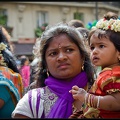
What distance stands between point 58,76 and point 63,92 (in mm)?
109

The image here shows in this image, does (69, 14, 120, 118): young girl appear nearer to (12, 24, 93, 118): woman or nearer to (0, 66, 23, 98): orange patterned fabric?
(12, 24, 93, 118): woman

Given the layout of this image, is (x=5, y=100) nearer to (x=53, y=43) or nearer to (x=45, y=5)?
(x=53, y=43)

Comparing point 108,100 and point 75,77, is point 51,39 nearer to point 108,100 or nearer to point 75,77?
point 75,77

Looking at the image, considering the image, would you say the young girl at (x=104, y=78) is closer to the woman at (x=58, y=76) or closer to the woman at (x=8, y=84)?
the woman at (x=58, y=76)

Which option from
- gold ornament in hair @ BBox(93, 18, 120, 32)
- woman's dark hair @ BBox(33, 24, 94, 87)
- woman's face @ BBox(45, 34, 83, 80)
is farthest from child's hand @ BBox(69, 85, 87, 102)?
gold ornament in hair @ BBox(93, 18, 120, 32)

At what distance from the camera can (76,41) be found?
2.18m

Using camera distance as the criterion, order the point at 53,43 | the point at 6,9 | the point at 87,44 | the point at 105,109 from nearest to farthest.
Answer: the point at 105,109
the point at 53,43
the point at 87,44
the point at 6,9

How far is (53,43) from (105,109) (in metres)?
0.54

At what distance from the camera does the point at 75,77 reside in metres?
2.14

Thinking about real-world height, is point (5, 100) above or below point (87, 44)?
below

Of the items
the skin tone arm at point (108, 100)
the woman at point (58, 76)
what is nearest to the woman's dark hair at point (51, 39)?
the woman at point (58, 76)

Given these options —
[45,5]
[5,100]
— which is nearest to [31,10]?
[45,5]

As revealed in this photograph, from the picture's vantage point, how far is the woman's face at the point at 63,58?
6.84 feet

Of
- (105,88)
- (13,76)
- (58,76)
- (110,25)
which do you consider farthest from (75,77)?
(13,76)
